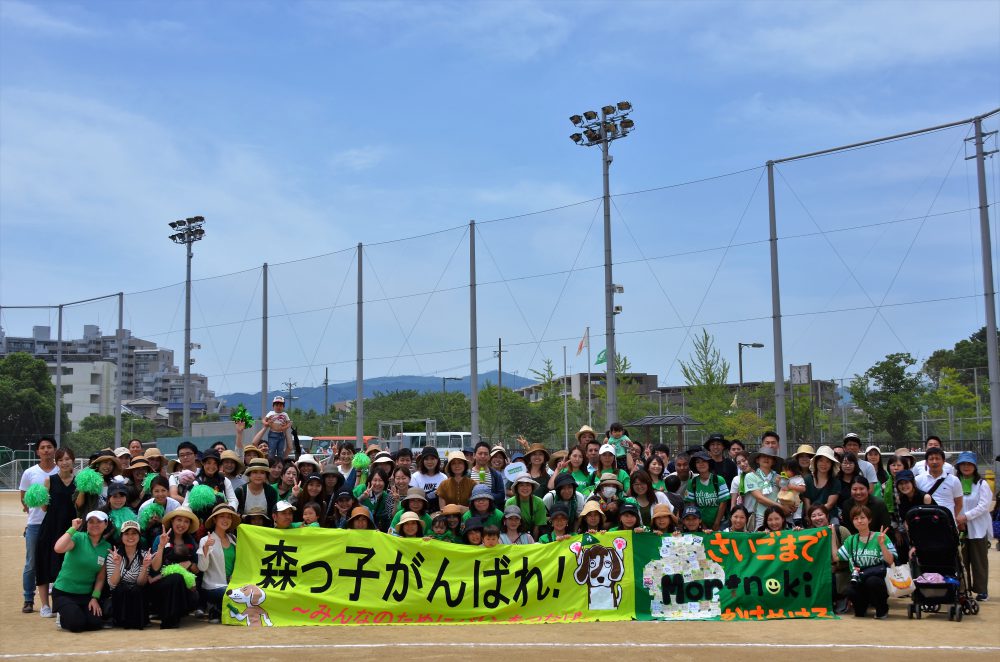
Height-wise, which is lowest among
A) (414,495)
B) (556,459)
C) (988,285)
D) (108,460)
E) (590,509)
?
(590,509)

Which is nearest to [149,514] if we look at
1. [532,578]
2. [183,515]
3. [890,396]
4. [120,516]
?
[120,516]

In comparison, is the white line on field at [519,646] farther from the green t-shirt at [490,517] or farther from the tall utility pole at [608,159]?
the tall utility pole at [608,159]

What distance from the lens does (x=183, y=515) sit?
9461 mm

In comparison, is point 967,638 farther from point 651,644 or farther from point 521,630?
point 521,630

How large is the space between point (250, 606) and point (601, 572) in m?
3.51

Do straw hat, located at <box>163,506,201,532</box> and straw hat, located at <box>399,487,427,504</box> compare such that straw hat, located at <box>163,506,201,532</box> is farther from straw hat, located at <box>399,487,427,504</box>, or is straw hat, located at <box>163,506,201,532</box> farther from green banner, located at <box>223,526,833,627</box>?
straw hat, located at <box>399,487,427,504</box>

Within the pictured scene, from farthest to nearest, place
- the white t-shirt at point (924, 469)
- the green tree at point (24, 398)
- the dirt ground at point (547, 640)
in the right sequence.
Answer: the green tree at point (24, 398), the white t-shirt at point (924, 469), the dirt ground at point (547, 640)

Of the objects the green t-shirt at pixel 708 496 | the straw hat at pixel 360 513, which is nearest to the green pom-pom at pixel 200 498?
the straw hat at pixel 360 513

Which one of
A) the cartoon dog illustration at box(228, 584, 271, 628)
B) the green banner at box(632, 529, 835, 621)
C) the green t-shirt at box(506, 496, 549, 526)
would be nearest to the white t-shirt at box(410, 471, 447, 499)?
the green t-shirt at box(506, 496, 549, 526)

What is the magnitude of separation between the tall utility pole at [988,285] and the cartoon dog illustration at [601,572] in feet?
37.7

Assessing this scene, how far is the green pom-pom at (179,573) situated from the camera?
927 centimetres

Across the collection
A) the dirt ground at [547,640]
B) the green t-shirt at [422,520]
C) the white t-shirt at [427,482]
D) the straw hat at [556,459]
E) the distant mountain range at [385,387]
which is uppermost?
the distant mountain range at [385,387]

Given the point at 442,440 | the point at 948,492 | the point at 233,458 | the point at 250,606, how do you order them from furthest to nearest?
the point at 442,440, the point at 948,492, the point at 233,458, the point at 250,606

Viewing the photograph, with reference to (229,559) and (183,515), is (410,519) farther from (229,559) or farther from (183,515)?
(183,515)
